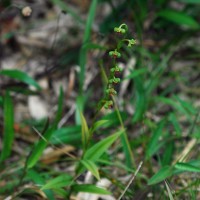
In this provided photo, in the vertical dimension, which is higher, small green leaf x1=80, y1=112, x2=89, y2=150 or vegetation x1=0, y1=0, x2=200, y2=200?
small green leaf x1=80, y1=112, x2=89, y2=150

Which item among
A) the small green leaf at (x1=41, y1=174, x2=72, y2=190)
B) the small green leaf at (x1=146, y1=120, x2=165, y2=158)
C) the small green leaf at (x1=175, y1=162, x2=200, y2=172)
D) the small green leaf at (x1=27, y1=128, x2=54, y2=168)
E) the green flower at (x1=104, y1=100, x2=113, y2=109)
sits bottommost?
the small green leaf at (x1=146, y1=120, x2=165, y2=158)

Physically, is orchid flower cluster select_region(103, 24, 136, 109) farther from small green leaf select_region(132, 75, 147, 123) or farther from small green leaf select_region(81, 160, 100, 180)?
small green leaf select_region(132, 75, 147, 123)

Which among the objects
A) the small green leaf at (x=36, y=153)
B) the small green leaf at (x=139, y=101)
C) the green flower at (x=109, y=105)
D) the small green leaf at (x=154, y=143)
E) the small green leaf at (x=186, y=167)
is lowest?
the small green leaf at (x=154, y=143)

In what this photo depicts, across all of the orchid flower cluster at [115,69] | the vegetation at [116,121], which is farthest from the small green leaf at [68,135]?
the orchid flower cluster at [115,69]

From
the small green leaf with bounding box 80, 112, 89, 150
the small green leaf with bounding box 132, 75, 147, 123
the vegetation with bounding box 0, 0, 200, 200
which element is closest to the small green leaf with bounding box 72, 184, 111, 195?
the vegetation with bounding box 0, 0, 200, 200

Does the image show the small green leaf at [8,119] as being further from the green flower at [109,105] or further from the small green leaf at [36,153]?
the green flower at [109,105]

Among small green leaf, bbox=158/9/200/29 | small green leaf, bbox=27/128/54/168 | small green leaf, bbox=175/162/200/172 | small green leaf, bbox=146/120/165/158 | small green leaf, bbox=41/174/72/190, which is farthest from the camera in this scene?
small green leaf, bbox=158/9/200/29

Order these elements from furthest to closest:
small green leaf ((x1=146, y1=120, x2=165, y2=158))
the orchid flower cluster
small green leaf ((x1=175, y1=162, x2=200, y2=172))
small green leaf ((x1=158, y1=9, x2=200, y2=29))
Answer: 1. small green leaf ((x1=158, y1=9, x2=200, y2=29))
2. small green leaf ((x1=146, y1=120, x2=165, y2=158))
3. small green leaf ((x1=175, y1=162, x2=200, y2=172))
4. the orchid flower cluster

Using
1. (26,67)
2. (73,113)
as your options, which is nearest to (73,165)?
(73,113)

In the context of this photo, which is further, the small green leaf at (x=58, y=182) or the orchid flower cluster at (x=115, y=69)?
the small green leaf at (x=58, y=182)

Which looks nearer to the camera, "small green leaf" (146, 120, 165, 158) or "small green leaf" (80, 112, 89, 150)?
"small green leaf" (80, 112, 89, 150)
